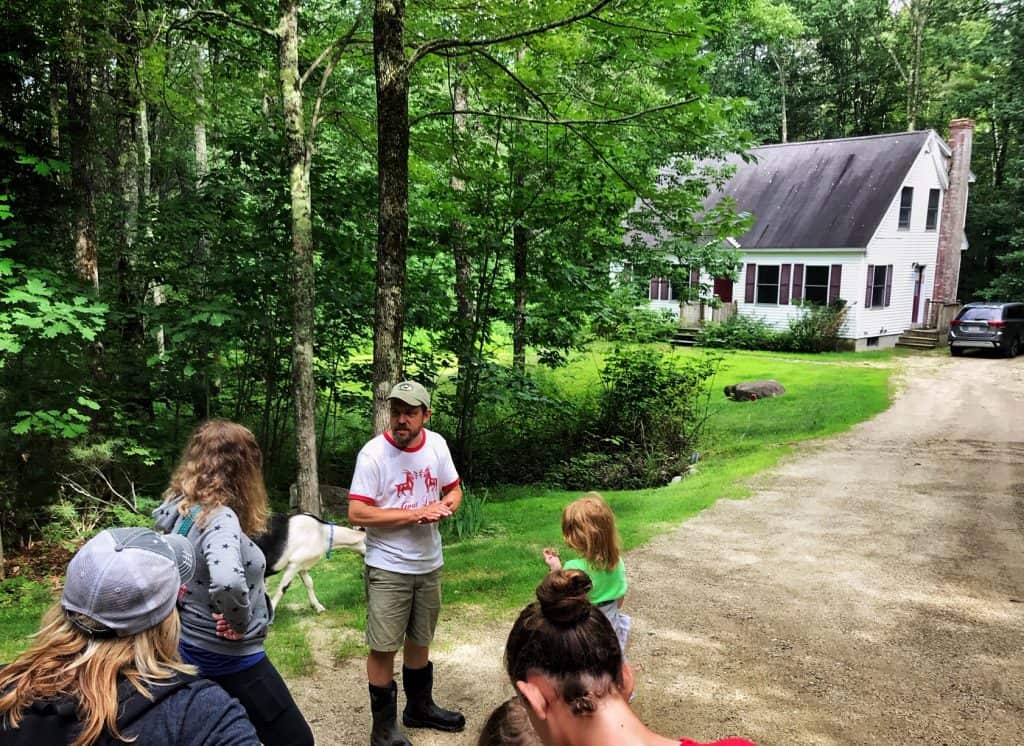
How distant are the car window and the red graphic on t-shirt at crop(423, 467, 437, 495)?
83.2 feet

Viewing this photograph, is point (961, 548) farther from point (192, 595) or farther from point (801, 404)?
point (801, 404)

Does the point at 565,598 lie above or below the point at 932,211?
below

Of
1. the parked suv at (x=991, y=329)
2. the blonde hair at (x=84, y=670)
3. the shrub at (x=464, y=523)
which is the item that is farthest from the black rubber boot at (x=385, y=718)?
the parked suv at (x=991, y=329)

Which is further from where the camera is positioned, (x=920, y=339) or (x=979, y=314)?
(x=920, y=339)

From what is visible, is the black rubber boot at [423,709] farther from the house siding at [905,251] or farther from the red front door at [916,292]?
the red front door at [916,292]

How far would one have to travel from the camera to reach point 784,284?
88.3ft

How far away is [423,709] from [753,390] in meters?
14.4

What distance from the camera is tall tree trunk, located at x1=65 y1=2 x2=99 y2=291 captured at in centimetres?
755

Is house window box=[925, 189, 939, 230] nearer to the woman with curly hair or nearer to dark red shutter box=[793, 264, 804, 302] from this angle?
dark red shutter box=[793, 264, 804, 302]

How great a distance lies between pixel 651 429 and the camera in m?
12.0

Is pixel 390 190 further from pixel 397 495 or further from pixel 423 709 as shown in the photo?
pixel 423 709

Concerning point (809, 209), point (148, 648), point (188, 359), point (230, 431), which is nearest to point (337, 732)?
point (230, 431)

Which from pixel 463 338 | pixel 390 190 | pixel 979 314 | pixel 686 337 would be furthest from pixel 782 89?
pixel 390 190

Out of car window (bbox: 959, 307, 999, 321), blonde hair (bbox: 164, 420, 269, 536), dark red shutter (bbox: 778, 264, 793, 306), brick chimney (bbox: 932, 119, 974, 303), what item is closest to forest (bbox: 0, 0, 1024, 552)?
blonde hair (bbox: 164, 420, 269, 536)
